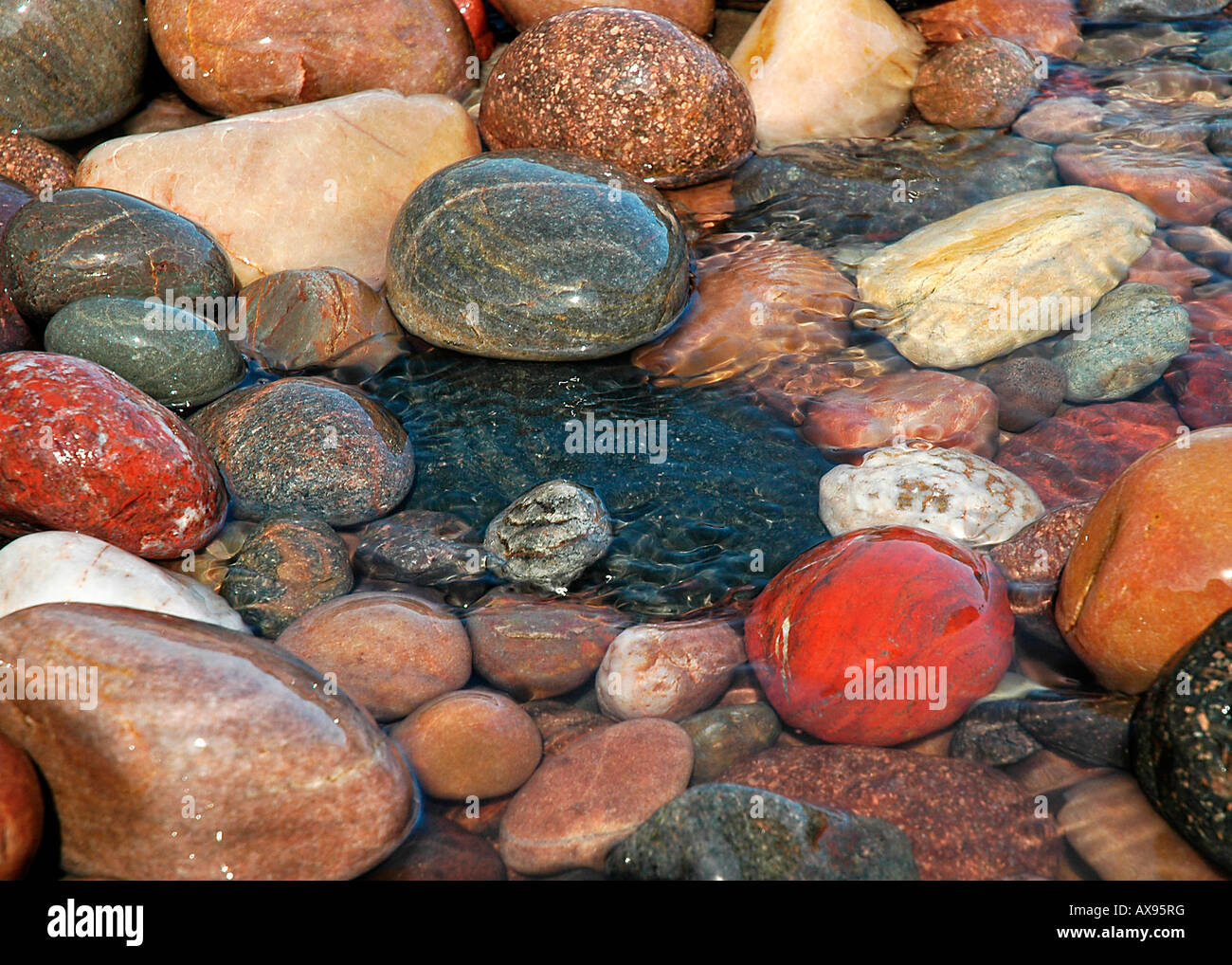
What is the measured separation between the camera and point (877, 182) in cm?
651

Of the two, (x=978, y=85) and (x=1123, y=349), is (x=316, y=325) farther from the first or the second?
(x=978, y=85)

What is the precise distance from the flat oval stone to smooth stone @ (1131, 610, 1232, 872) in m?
3.27

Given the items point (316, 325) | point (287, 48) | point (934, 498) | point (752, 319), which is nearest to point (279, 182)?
point (316, 325)

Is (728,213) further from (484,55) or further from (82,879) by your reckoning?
(82,879)

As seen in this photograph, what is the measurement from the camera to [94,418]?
153 inches

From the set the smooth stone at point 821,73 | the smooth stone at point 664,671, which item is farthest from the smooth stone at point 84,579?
the smooth stone at point 821,73

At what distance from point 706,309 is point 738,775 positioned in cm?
312

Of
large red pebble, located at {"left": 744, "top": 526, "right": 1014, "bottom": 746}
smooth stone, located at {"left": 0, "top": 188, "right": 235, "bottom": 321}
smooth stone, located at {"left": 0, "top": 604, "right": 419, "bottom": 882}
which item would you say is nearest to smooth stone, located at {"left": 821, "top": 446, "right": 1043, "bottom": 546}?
large red pebble, located at {"left": 744, "top": 526, "right": 1014, "bottom": 746}

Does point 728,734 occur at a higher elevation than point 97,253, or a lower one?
lower

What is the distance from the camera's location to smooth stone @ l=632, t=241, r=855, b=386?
17.4 feet

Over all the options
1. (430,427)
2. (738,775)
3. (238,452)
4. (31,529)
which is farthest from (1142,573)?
(31,529)

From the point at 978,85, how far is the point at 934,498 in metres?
4.46

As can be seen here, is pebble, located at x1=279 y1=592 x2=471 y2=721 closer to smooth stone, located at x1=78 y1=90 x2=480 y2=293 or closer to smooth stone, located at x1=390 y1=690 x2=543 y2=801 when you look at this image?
smooth stone, located at x1=390 y1=690 x2=543 y2=801

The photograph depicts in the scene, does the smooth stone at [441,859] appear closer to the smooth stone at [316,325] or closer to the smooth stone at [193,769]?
the smooth stone at [193,769]
